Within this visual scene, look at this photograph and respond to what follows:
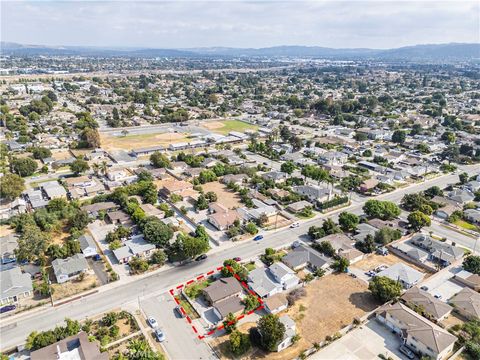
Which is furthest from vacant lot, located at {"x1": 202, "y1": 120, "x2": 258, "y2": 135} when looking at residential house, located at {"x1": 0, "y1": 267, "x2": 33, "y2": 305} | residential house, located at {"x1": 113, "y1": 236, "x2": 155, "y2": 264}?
residential house, located at {"x1": 0, "y1": 267, "x2": 33, "y2": 305}

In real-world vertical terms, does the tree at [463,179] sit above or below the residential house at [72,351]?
above

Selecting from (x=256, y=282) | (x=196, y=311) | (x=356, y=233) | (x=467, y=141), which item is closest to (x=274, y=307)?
(x=256, y=282)

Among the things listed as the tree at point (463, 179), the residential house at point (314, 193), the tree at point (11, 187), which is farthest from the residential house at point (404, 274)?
the tree at point (11, 187)

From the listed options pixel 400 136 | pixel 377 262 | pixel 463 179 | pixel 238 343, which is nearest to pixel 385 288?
pixel 377 262

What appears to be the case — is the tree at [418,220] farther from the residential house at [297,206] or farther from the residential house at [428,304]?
the residential house at [297,206]

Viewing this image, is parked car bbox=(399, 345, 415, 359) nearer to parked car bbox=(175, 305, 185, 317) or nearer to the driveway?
the driveway

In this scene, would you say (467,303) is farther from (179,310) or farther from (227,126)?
(227,126)
